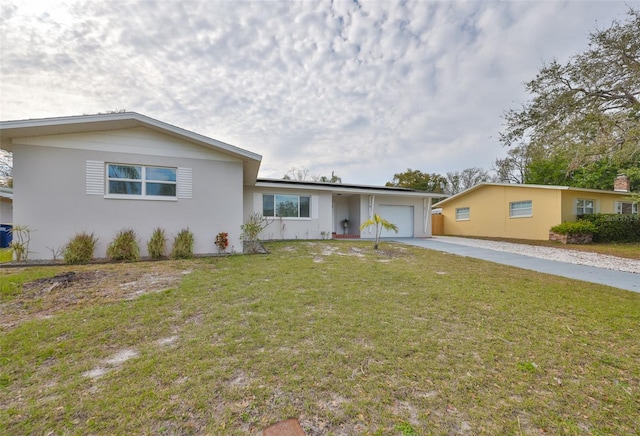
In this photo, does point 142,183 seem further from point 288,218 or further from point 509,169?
point 509,169

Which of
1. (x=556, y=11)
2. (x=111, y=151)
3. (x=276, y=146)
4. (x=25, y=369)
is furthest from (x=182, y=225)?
(x=556, y=11)

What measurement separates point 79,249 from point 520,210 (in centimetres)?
2144

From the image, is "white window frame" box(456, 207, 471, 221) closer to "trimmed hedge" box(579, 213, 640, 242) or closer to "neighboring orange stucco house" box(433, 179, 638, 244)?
"neighboring orange stucco house" box(433, 179, 638, 244)

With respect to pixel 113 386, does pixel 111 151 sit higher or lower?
higher

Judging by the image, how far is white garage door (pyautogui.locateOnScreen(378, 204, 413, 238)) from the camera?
16.3 m

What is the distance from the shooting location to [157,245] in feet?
25.5

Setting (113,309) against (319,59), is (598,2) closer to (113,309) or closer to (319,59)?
(319,59)

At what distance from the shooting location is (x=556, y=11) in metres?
9.10

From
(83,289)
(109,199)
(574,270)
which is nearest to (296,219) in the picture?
(109,199)

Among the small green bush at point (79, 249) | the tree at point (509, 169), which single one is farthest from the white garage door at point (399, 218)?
the tree at point (509, 169)

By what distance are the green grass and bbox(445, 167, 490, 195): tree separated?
36740 millimetres

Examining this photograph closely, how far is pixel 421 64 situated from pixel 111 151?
37.6 feet

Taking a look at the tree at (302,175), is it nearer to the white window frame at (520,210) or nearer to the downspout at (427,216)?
the downspout at (427,216)

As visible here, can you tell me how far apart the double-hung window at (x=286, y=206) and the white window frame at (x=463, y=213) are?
13.0 metres
